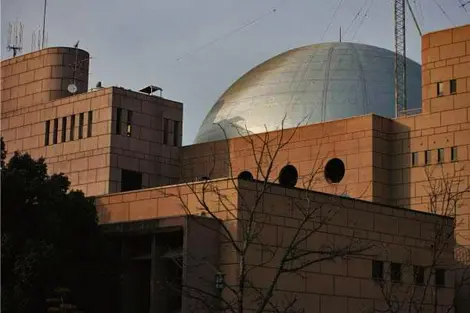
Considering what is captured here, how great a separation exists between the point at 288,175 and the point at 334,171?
8.01 feet

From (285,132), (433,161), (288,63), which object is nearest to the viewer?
(433,161)

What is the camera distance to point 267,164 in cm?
4856

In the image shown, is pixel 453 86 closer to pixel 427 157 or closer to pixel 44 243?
pixel 427 157

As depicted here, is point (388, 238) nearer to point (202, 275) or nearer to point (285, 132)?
point (202, 275)

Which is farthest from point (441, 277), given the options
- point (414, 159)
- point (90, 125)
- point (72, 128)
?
point (72, 128)

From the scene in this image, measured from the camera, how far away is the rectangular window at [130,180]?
5097cm

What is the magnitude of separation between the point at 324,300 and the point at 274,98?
A: 2265 cm

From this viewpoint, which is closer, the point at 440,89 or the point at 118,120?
the point at 440,89

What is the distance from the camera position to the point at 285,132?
50.1m

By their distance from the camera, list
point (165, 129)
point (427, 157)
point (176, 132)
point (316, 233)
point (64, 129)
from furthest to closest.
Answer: point (176, 132) < point (165, 129) < point (64, 129) < point (427, 157) < point (316, 233)

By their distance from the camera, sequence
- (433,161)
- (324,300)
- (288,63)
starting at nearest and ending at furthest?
(324,300) → (433,161) → (288,63)

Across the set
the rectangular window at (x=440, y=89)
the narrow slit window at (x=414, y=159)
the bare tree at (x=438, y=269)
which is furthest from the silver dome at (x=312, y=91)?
the bare tree at (x=438, y=269)

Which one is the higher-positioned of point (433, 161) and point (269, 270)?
point (433, 161)

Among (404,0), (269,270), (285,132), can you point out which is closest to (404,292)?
(269,270)
